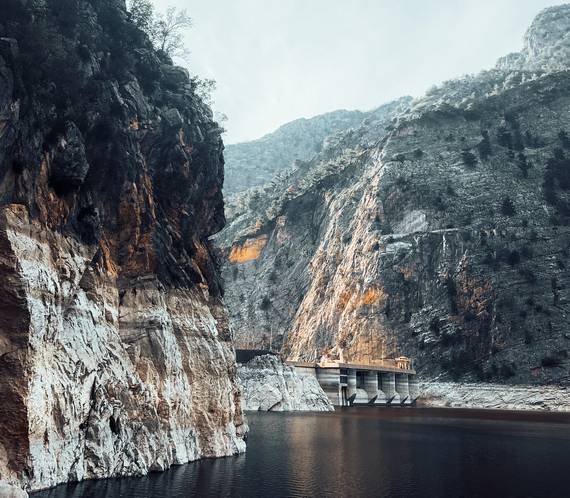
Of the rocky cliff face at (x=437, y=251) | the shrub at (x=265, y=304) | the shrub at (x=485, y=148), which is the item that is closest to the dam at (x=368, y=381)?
the rocky cliff face at (x=437, y=251)

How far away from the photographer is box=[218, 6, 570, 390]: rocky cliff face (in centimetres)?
11719

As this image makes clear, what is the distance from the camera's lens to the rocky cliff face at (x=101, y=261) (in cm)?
2609

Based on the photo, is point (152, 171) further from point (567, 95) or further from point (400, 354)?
point (567, 95)

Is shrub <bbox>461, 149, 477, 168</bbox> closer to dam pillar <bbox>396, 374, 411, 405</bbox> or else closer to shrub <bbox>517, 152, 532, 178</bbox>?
shrub <bbox>517, 152, 532, 178</bbox>

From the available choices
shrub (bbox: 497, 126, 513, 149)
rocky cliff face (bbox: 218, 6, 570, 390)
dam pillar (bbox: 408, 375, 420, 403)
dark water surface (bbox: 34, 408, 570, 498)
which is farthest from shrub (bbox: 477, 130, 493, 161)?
dark water surface (bbox: 34, 408, 570, 498)

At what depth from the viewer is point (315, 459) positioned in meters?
43.1

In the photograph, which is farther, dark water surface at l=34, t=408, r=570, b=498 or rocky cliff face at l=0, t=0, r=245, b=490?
dark water surface at l=34, t=408, r=570, b=498

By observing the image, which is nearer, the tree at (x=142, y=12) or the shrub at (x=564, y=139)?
the tree at (x=142, y=12)

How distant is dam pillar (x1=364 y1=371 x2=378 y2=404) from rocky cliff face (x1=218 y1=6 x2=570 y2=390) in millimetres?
5144

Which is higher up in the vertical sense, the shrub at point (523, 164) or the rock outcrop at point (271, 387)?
the shrub at point (523, 164)

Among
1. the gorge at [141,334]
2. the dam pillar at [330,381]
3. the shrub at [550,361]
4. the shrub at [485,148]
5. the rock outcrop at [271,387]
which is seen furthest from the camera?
the shrub at [485,148]

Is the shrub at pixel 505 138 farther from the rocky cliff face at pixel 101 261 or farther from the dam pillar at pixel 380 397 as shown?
the rocky cliff face at pixel 101 261

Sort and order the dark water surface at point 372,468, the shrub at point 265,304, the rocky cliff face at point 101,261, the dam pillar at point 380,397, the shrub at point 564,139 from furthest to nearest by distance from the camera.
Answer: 1. the shrub at point 265,304
2. the shrub at point 564,139
3. the dam pillar at point 380,397
4. the dark water surface at point 372,468
5. the rocky cliff face at point 101,261

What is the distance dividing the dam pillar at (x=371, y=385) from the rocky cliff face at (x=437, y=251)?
16.9 ft
